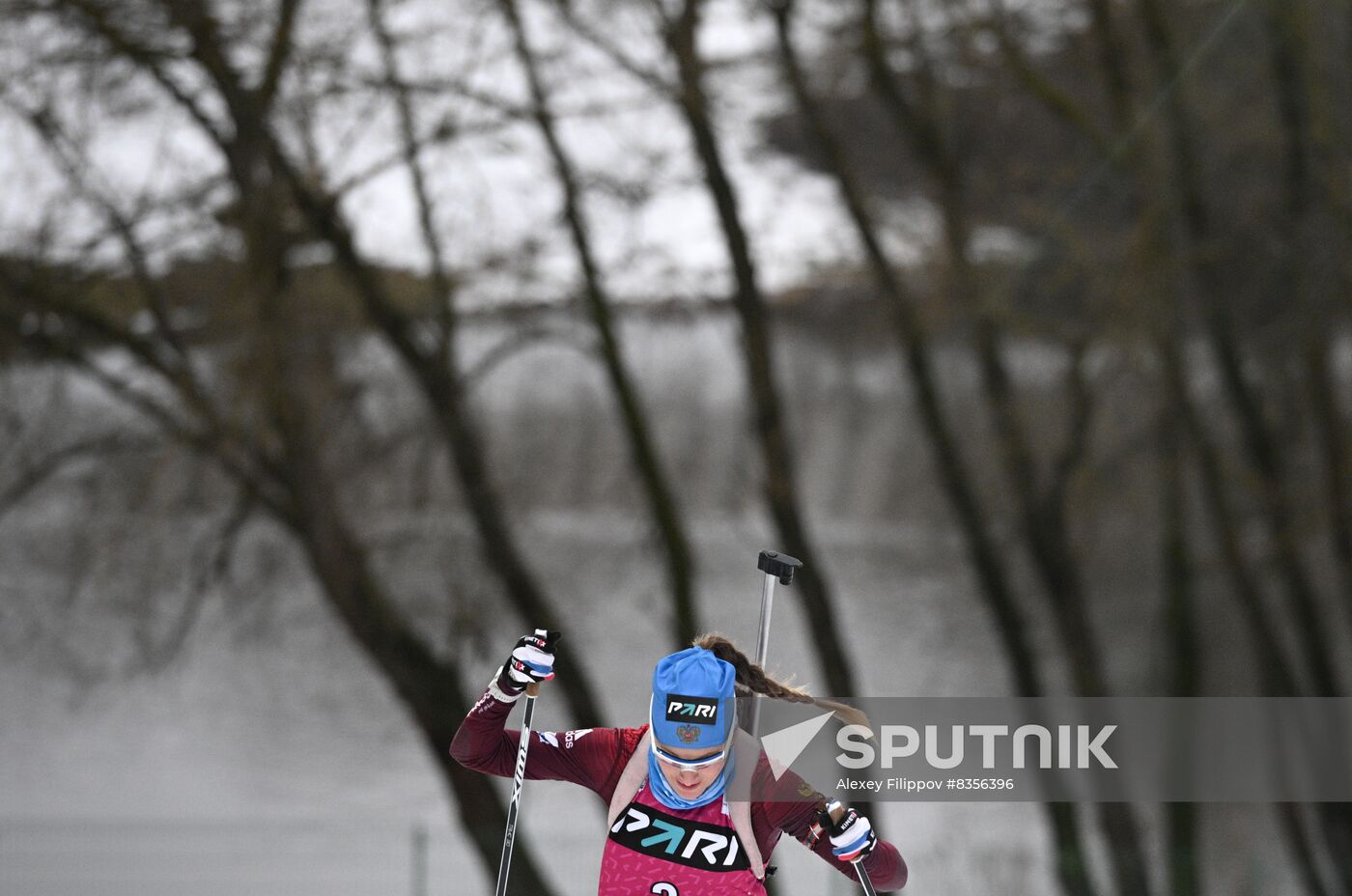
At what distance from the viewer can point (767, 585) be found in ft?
7.47

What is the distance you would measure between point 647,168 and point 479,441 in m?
1.73

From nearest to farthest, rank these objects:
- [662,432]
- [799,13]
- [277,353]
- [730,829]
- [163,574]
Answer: [730,829], [277,353], [163,574], [799,13], [662,432]

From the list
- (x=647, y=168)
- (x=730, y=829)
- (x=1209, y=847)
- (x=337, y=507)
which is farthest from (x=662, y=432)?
(x=730, y=829)

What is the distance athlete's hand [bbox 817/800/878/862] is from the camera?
210 cm

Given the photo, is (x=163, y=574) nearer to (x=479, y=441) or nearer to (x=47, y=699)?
(x=479, y=441)

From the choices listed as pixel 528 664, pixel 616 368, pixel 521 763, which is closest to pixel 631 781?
pixel 521 763

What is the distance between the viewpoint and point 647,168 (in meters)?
6.90

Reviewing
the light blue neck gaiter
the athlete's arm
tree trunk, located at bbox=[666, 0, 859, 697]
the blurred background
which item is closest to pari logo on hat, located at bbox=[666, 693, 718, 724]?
the light blue neck gaiter

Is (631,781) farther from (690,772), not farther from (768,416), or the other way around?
(768,416)

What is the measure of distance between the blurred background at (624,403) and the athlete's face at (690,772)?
338 cm

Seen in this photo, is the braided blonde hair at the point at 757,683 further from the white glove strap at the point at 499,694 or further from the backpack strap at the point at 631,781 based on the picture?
the white glove strap at the point at 499,694

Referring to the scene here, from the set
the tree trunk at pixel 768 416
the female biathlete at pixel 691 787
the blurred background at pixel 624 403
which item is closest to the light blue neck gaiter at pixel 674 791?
the female biathlete at pixel 691 787

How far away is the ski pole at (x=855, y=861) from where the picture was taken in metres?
2.11

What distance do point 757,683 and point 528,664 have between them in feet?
1.36
